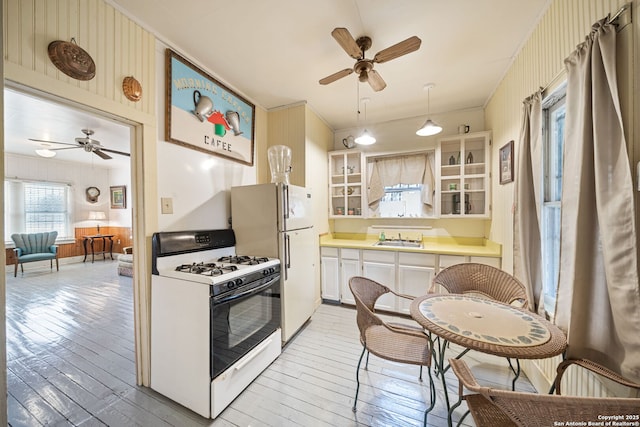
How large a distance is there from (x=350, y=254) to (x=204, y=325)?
210cm

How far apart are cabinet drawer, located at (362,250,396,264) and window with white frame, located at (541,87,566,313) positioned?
1.44 m

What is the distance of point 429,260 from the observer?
9.07ft

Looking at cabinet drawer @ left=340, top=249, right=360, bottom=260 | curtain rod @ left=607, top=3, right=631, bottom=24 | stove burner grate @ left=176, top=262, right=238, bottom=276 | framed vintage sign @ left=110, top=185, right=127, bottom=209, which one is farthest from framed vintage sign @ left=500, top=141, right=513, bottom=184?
framed vintage sign @ left=110, top=185, right=127, bottom=209

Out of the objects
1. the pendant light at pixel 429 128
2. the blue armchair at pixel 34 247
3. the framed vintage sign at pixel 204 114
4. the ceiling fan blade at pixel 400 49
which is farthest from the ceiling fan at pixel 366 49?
the blue armchair at pixel 34 247

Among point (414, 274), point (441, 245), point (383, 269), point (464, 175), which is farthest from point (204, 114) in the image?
point (441, 245)

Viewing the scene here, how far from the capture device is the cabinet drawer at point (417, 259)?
2.76 meters

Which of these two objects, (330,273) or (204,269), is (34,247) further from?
(330,273)

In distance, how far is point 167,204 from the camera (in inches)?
74.4

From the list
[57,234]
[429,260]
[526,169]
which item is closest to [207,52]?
[526,169]

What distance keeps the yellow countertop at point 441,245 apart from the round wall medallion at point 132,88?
2522 millimetres

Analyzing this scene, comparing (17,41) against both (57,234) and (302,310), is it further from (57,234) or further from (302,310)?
(57,234)

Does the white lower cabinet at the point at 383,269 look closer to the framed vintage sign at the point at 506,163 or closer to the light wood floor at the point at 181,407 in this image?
the light wood floor at the point at 181,407

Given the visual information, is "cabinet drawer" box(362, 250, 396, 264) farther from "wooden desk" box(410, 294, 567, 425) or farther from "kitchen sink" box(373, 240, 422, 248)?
"wooden desk" box(410, 294, 567, 425)

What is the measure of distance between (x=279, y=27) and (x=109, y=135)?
156 inches
